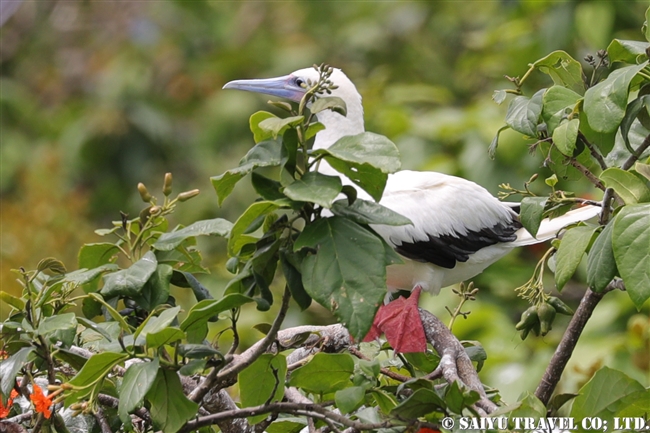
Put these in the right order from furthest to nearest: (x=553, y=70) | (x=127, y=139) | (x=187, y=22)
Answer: (x=187, y=22) → (x=127, y=139) → (x=553, y=70)

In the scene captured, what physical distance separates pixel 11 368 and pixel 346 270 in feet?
2.58

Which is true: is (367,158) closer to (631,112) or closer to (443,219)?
(631,112)

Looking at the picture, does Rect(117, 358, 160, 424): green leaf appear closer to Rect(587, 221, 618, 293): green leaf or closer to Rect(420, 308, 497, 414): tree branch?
Rect(420, 308, 497, 414): tree branch

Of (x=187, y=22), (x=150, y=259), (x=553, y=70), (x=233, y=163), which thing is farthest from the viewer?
(x=187, y=22)

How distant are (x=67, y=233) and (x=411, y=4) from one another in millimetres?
4626

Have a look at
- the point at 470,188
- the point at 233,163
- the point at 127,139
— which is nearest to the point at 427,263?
the point at 470,188

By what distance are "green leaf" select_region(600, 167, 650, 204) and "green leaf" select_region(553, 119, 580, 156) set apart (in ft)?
0.35

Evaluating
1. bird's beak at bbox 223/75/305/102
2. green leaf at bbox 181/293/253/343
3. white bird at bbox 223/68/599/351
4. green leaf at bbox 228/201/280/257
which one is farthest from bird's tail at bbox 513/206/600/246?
green leaf at bbox 181/293/253/343

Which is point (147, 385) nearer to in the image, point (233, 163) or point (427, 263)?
point (427, 263)

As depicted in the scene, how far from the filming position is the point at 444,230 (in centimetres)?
327

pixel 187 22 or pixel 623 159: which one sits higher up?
pixel 623 159

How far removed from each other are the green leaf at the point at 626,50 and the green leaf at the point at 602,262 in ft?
1.47

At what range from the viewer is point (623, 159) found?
248 cm

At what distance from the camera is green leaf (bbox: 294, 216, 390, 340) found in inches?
69.6
